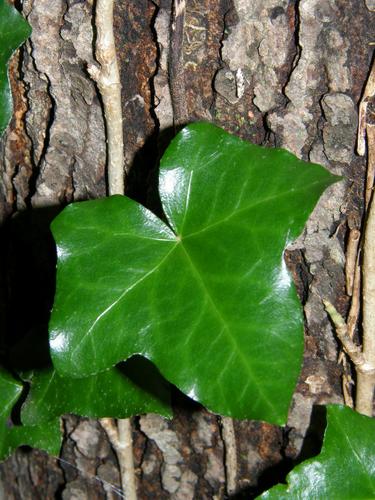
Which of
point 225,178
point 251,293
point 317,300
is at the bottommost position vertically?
point 317,300

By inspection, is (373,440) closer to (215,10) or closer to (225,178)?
(225,178)

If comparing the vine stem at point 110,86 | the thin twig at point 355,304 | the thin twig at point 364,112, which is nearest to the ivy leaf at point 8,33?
the vine stem at point 110,86

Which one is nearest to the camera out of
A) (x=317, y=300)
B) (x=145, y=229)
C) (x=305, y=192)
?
(x=305, y=192)

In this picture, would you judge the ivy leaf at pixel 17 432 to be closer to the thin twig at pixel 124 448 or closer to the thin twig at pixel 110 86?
the thin twig at pixel 124 448

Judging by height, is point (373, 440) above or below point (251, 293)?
below

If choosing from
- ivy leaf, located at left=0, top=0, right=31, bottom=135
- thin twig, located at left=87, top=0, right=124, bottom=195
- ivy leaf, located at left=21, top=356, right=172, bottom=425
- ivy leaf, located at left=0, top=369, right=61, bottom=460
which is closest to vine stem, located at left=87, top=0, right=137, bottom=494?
thin twig, located at left=87, top=0, right=124, bottom=195

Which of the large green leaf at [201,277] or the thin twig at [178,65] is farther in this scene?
the thin twig at [178,65]

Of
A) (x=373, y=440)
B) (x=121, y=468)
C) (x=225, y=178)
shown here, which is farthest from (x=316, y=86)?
(x=121, y=468)
